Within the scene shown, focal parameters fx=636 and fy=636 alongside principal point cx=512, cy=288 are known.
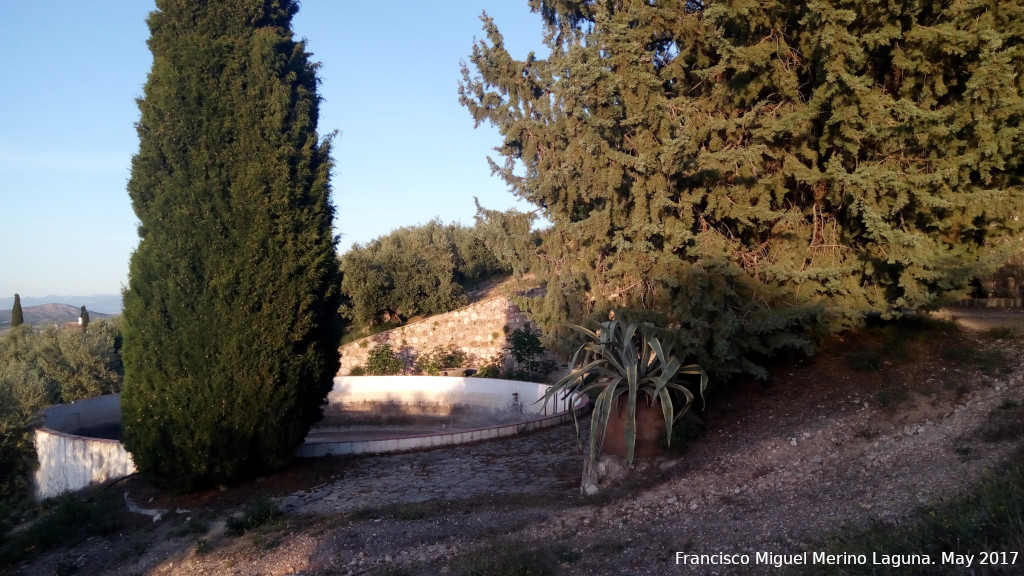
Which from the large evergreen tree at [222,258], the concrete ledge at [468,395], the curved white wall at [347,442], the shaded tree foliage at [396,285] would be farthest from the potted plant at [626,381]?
the shaded tree foliage at [396,285]

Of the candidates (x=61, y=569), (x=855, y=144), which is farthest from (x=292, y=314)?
(x=855, y=144)

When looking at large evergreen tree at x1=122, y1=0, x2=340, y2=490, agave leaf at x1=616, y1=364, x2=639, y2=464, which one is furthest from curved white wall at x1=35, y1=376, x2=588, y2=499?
large evergreen tree at x1=122, y1=0, x2=340, y2=490

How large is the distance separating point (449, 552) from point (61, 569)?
5.13m

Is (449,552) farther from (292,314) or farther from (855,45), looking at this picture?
(855,45)

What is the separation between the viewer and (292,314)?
10227 mm

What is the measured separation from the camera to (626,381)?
8062 millimetres

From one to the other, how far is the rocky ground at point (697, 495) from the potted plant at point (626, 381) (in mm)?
561

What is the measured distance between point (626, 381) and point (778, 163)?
3897mm

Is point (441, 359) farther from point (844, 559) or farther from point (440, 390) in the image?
point (844, 559)

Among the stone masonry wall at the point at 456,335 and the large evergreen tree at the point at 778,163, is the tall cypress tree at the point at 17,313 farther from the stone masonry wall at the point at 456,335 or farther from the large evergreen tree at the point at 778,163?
the large evergreen tree at the point at 778,163

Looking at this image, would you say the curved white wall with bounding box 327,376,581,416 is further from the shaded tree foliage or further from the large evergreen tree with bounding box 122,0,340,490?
the shaded tree foliage

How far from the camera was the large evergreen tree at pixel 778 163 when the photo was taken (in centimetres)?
761

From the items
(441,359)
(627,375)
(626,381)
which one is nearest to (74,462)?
(626,381)

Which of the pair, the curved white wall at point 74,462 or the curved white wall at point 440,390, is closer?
the curved white wall at point 74,462
